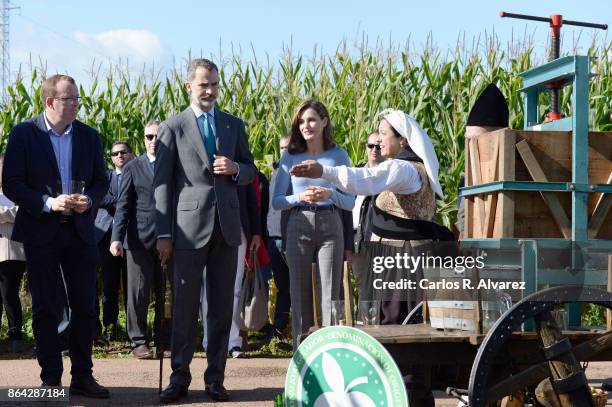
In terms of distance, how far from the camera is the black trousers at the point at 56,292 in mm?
7414

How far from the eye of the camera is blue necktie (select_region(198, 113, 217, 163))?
7555 millimetres

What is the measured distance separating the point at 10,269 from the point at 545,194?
680cm

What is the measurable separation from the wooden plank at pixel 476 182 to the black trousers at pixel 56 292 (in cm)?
287

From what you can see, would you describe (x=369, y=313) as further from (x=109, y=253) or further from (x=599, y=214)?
(x=109, y=253)

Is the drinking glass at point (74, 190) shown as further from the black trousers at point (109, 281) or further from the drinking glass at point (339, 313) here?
the black trousers at point (109, 281)

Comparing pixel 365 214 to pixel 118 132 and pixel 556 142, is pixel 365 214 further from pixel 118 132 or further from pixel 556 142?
pixel 118 132

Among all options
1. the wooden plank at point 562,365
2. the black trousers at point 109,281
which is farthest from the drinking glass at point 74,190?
the black trousers at point 109,281

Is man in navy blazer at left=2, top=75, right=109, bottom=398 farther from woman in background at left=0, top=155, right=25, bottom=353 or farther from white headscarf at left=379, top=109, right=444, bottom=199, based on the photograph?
woman in background at left=0, top=155, right=25, bottom=353

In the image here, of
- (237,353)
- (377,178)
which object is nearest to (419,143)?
(377,178)

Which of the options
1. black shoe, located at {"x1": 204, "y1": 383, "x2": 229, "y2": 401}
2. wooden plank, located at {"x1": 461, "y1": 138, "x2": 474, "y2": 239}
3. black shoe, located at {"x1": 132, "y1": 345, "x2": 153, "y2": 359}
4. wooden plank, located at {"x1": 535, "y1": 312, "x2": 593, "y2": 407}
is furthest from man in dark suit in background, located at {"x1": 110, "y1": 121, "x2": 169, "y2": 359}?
wooden plank, located at {"x1": 535, "y1": 312, "x2": 593, "y2": 407}

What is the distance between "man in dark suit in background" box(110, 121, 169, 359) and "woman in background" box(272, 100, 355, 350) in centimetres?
252

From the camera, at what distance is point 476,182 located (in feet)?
19.4

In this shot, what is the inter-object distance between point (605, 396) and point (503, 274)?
1.63 metres

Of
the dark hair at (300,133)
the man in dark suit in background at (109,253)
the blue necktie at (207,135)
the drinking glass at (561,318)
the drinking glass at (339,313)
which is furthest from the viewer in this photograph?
the man in dark suit in background at (109,253)
